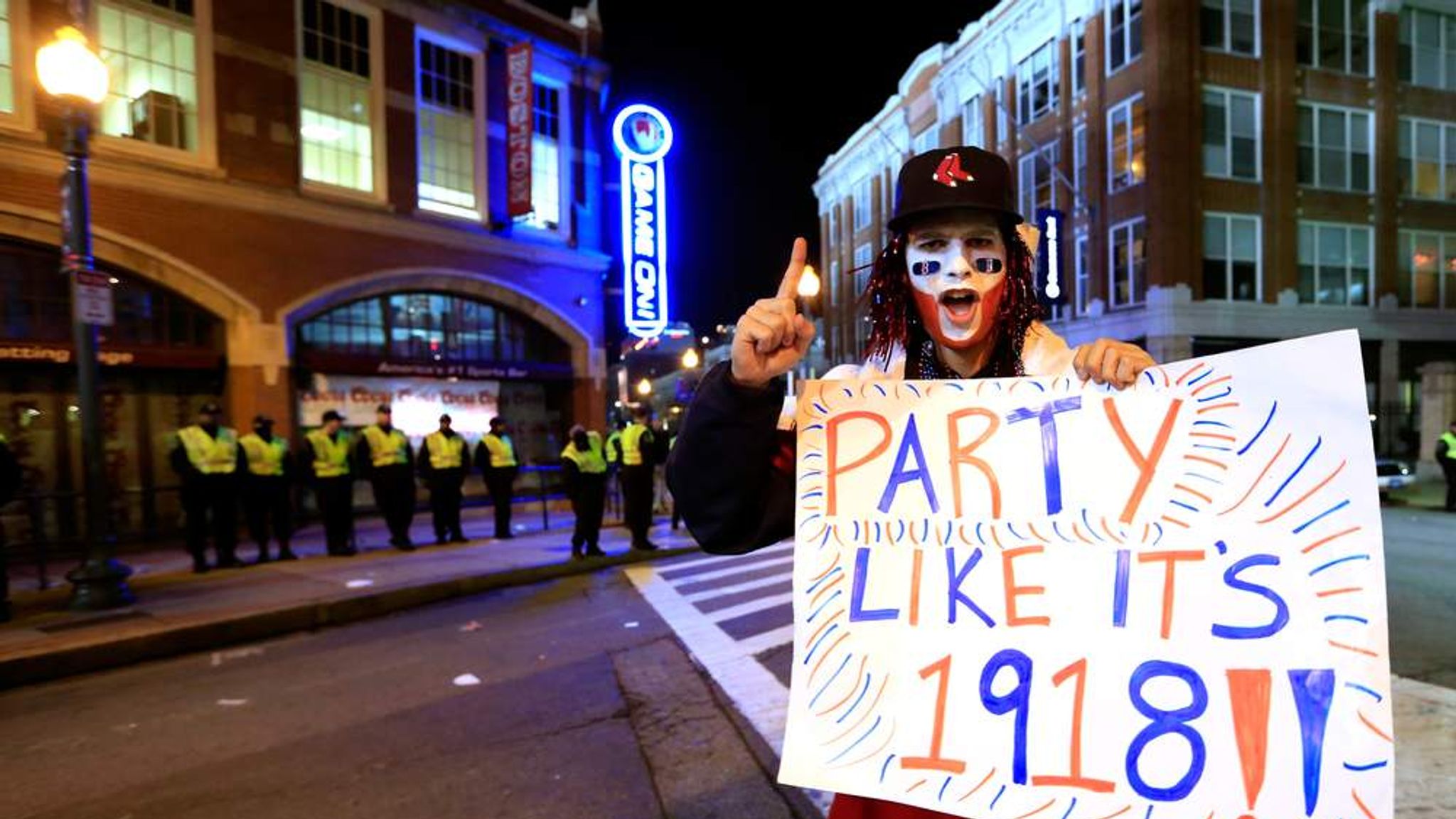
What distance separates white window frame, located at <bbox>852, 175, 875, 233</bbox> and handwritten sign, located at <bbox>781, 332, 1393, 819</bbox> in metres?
41.0

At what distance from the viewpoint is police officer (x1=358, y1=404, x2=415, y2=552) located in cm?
1149

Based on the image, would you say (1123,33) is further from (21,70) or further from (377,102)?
(21,70)

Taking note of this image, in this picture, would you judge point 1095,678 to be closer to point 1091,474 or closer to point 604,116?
point 1091,474

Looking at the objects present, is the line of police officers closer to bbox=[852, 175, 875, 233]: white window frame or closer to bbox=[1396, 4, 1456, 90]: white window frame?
bbox=[1396, 4, 1456, 90]: white window frame

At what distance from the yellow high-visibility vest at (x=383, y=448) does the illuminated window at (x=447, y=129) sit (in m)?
5.74

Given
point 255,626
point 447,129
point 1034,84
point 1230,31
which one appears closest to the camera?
point 255,626

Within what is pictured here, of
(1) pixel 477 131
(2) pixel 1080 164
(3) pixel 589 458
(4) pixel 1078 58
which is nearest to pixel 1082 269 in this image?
(2) pixel 1080 164

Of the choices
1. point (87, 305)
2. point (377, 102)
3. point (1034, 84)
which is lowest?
point (87, 305)

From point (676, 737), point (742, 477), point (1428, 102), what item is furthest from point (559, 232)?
point (1428, 102)

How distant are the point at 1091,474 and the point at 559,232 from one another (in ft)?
56.5

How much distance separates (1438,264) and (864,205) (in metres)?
24.4

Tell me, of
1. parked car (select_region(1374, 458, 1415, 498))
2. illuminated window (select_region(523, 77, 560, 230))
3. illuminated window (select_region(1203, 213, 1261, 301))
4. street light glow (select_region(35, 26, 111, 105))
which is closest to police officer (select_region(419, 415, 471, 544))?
street light glow (select_region(35, 26, 111, 105))

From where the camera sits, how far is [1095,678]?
159cm

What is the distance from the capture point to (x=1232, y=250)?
76.6 feet
